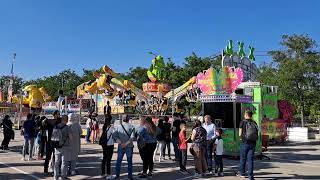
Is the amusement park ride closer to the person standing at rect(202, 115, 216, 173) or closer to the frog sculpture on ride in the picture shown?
the frog sculpture on ride

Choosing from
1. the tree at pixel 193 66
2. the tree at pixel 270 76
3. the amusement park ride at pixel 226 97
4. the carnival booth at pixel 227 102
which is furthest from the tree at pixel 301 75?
the carnival booth at pixel 227 102

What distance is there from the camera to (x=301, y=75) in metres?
36.5

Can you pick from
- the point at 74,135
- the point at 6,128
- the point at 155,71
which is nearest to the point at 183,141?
the point at 74,135

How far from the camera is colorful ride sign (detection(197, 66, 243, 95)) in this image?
52.3 feet

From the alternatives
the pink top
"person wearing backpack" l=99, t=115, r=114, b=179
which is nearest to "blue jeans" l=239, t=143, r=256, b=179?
the pink top

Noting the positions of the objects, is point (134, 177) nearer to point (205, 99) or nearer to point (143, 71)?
point (205, 99)

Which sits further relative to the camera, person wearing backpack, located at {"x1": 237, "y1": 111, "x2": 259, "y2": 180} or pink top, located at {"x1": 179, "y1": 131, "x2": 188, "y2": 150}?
pink top, located at {"x1": 179, "y1": 131, "x2": 188, "y2": 150}

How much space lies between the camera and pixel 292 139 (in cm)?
2569

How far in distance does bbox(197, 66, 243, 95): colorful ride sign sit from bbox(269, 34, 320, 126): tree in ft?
71.7

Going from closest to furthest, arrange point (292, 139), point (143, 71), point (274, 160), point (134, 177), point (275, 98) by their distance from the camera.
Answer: point (134, 177), point (274, 160), point (275, 98), point (292, 139), point (143, 71)

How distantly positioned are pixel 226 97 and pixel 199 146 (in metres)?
4.73

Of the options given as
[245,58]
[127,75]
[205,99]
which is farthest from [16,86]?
[205,99]

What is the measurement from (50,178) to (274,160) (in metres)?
8.30

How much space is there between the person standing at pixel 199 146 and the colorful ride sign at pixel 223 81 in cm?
549
